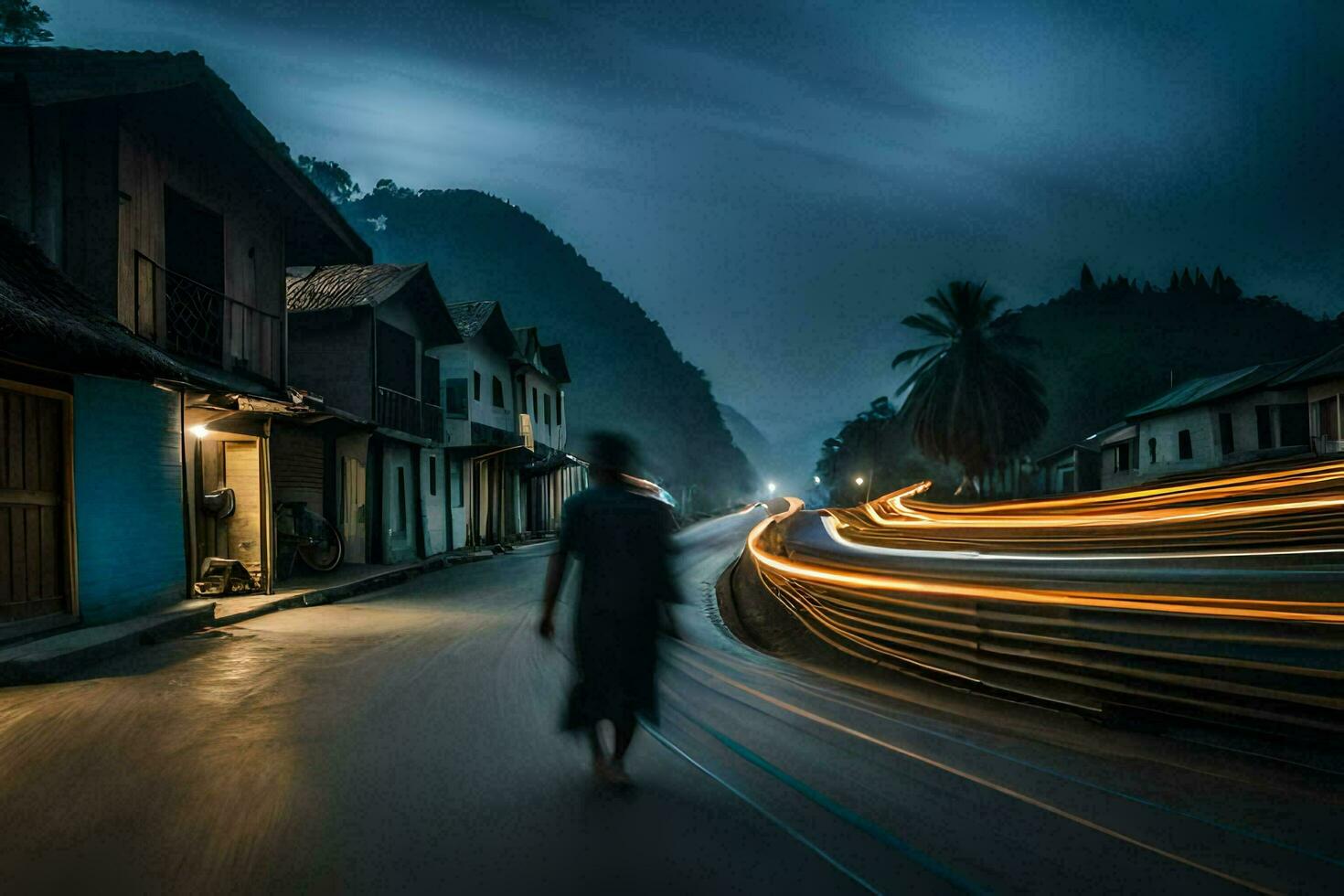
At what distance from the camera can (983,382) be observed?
5231 cm

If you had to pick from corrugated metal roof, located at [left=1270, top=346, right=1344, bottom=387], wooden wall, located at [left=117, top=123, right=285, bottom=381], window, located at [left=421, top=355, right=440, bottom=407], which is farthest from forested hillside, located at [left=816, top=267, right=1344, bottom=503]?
wooden wall, located at [left=117, top=123, right=285, bottom=381]

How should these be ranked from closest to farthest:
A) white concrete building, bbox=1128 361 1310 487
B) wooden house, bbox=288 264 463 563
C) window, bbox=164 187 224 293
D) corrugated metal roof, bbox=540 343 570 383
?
window, bbox=164 187 224 293, wooden house, bbox=288 264 463 563, white concrete building, bbox=1128 361 1310 487, corrugated metal roof, bbox=540 343 570 383

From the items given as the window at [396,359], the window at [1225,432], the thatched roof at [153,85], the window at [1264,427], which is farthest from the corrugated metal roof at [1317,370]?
the thatched roof at [153,85]

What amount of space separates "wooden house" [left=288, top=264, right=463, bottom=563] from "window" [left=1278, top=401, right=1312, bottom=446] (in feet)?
93.6

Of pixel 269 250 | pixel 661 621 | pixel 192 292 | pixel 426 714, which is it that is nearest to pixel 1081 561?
pixel 661 621

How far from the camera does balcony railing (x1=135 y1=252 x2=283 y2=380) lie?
1380cm

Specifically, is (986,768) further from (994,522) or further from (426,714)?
(994,522)

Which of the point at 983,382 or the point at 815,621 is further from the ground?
the point at 983,382

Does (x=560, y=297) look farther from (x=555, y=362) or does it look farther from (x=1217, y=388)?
(x=1217, y=388)

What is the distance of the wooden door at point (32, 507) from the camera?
9680 millimetres

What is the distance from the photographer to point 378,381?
25359 mm

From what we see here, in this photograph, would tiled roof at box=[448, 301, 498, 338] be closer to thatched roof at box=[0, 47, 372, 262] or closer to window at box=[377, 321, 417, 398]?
window at box=[377, 321, 417, 398]

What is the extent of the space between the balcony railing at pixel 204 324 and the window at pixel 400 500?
789 centimetres

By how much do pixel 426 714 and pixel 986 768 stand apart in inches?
141
